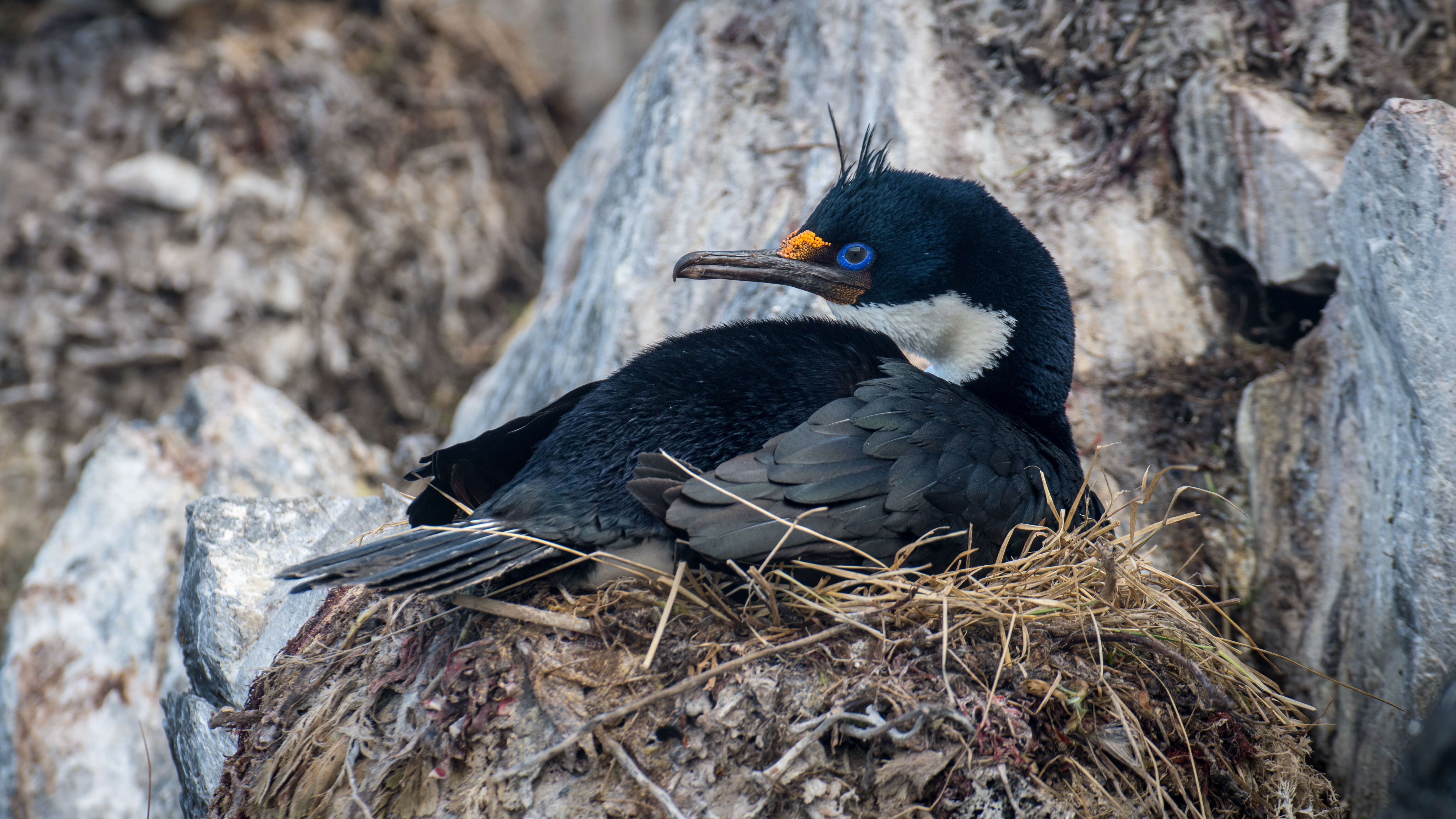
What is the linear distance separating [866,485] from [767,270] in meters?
0.85

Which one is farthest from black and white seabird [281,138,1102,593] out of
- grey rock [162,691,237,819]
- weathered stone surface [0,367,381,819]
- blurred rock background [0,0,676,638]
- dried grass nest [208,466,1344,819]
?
blurred rock background [0,0,676,638]

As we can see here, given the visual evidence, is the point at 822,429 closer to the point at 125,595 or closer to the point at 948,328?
the point at 948,328

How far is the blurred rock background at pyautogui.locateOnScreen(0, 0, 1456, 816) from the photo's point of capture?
3436 millimetres

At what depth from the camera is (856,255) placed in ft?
9.44

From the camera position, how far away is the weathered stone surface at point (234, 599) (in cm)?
290

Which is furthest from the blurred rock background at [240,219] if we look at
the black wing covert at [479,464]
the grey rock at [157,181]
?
the black wing covert at [479,464]

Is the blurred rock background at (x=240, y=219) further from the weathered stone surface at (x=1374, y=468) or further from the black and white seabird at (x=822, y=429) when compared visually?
the weathered stone surface at (x=1374, y=468)

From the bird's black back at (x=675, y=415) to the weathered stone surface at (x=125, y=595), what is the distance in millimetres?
1664

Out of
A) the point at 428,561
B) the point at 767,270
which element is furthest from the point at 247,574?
the point at 767,270

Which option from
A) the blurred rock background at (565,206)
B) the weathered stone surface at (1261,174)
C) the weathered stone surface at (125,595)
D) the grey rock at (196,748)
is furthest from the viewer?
the weathered stone surface at (125,595)

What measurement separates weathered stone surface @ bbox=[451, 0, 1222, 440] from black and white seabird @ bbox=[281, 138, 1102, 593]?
0.71 metres

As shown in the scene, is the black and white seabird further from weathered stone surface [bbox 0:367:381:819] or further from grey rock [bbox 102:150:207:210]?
grey rock [bbox 102:150:207:210]

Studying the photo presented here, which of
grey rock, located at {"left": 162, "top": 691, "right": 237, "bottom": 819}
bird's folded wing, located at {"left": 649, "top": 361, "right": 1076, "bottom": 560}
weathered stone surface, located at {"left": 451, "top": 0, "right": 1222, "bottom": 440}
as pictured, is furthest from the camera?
weathered stone surface, located at {"left": 451, "top": 0, "right": 1222, "bottom": 440}

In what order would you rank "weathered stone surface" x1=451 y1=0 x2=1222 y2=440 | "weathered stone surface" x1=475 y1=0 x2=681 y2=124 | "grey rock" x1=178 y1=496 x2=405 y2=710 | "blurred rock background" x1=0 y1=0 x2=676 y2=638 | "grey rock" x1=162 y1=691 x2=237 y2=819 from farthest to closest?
"weathered stone surface" x1=475 y1=0 x2=681 y2=124, "blurred rock background" x1=0 y1=0 x2=676 y2=638, "weathered stone surface" x1=451 y1=0 x2=1222 y2=440, "grey rock" x1=178 y1=496 x2=405 y2=710, "grey rock" x1=162 y1=691 x2=237 y2=819
